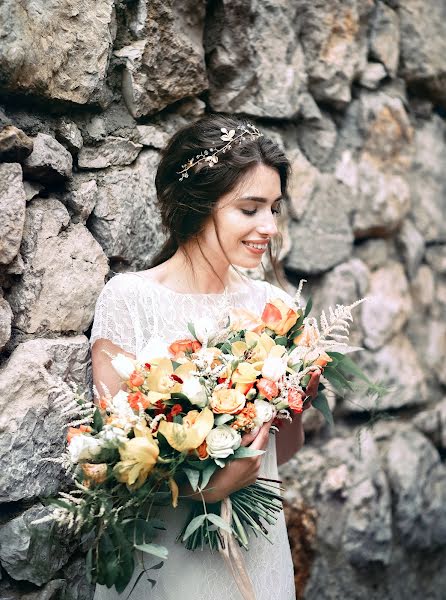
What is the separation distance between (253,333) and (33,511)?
795 millimetres

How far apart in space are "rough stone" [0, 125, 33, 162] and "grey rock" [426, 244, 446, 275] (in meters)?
2.45

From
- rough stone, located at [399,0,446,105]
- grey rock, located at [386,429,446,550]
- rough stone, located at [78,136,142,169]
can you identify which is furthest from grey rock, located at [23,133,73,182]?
rough stone, located at [399,0,446,105]

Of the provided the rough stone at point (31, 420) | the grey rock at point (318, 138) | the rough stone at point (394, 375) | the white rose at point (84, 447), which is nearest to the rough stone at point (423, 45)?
the grey rock at point (318, 138)

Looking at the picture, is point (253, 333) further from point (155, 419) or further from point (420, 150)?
point (420, 150)

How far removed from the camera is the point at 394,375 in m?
3.47

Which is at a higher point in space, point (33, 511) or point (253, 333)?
point (253, 333)

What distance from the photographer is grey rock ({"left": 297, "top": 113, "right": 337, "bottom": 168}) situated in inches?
130

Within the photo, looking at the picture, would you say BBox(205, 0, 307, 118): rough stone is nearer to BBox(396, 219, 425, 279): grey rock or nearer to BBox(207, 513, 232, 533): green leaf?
BBox(396, 219, 425, 279): grey rock

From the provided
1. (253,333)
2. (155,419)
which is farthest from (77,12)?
(155,419)

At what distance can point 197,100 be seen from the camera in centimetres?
281

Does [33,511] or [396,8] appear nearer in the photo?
[33,511]

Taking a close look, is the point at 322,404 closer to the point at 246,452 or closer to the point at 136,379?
the point at 246,452

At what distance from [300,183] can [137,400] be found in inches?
70.1

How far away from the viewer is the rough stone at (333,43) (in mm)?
3242
